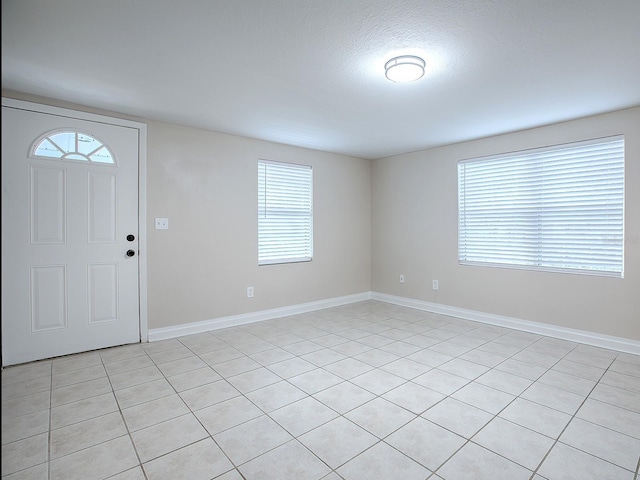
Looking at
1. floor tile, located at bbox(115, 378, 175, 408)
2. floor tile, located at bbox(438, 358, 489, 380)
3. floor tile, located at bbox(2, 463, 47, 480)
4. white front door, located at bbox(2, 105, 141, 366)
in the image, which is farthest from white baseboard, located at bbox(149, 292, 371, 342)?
floor tile, located at bbox(438, 358, 489, 380)

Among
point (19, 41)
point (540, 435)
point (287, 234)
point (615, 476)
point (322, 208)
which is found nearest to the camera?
point (615, 476)

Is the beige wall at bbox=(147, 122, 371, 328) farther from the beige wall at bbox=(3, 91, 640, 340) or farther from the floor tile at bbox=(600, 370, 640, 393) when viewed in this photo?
the floor tile at bbox=(600, 370, 640, 393)

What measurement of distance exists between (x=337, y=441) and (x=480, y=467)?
30.5 inches

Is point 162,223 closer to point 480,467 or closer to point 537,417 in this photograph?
point 480,467

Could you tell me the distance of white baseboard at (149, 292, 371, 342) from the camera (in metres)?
4.05

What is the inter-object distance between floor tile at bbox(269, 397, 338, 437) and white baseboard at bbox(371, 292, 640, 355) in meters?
2.86

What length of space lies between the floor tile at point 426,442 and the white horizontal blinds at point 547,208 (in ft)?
8.84

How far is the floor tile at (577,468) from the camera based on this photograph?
6.40ft

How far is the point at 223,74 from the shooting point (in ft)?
9.53

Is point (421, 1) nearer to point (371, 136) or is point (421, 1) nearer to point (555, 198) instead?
point (371, 136)

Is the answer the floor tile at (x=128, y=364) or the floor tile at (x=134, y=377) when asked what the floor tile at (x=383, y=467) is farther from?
the floor tile at (x=128, y=364)

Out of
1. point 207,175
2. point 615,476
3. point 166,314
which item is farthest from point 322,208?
point 615,476

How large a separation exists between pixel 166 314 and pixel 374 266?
10.7ft

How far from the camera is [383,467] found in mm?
2018
